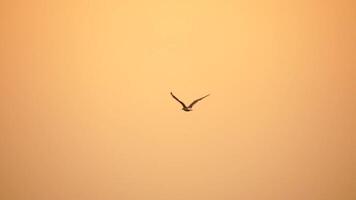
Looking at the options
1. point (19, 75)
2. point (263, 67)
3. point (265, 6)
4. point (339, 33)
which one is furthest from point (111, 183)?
point (339, 33)

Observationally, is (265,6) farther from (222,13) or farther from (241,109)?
(241,109)

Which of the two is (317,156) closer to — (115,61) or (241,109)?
(241,109)

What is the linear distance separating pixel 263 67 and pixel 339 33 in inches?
13.6

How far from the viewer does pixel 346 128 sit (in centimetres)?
145

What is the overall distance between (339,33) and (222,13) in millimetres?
488

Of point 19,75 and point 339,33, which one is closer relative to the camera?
point 19,75

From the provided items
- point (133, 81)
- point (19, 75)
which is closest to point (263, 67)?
point (133, 81)

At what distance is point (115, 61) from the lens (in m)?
1.38

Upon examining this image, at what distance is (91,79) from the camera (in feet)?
4.50

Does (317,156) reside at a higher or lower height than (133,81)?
lower

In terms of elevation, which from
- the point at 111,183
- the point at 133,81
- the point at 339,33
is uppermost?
the point at 339,33

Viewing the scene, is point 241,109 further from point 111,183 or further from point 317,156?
point 111,183

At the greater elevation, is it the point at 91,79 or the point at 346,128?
the point at 91,79

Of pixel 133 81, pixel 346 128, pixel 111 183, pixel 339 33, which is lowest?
pixel 111 183
